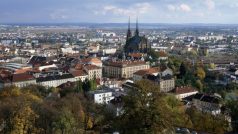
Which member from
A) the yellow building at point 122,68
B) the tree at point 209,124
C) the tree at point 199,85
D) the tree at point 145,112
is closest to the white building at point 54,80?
the yellow building at point 122,68

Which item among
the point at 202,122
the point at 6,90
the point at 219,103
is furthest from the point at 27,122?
the point at 219,103

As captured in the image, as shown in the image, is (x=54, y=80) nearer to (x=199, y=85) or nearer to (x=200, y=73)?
(x=199, y=85)

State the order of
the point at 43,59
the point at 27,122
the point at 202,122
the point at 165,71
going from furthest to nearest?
the point at 43,59 < the point at 165,71 < the point at 202,122 < the point at 27,122

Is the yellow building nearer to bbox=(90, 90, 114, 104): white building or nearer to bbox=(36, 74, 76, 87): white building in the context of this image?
bbox=(36, 74, 76, 87): white building

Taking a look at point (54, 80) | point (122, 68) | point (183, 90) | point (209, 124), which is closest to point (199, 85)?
point (183, 90)

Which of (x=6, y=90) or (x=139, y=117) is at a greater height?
(x=139, y=117)

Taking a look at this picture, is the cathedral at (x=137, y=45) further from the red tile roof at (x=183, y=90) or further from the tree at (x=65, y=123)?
the tree at (x=65, y=123)

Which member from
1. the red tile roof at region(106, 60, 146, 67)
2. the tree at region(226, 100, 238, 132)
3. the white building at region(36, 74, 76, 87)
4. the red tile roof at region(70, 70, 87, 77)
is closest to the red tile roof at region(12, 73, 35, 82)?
the white building at region(36, 74, 76, 87)

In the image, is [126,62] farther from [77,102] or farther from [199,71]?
[77,102]
